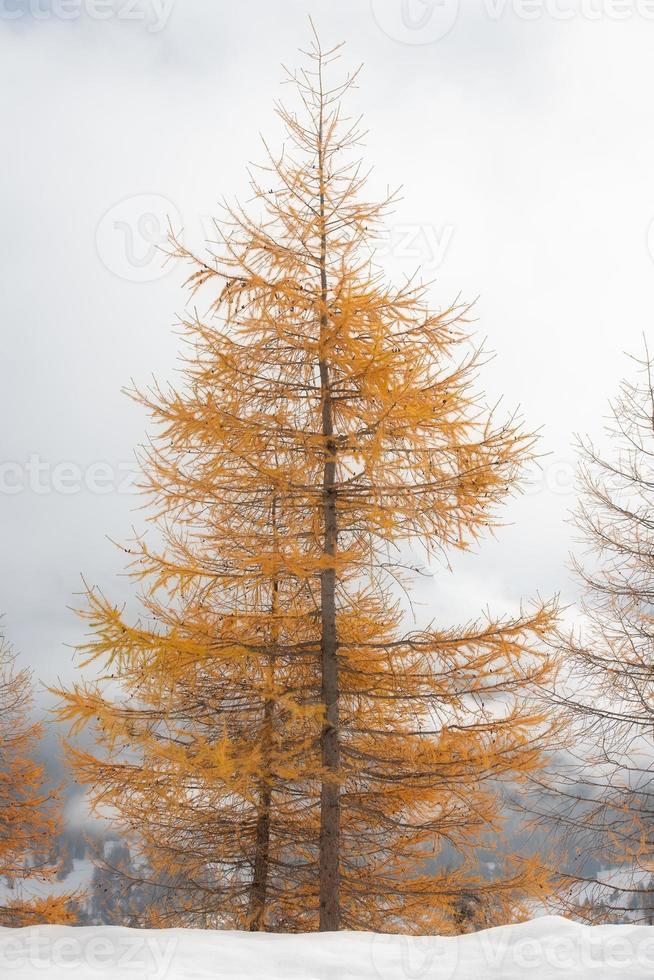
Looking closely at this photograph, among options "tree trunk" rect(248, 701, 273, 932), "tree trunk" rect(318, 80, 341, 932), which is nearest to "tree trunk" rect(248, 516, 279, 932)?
"tree trunk" rect(248, 701, 273, 932)

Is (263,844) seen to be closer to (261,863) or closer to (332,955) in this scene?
(261,863)

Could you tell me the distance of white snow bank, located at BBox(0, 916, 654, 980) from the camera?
13.8ft

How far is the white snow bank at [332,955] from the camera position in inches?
166

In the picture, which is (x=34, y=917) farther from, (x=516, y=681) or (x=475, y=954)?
(x=475, y=954)

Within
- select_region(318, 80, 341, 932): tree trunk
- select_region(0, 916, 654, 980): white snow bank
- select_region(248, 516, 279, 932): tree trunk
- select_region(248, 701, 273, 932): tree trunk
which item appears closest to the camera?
select_region(0, 916, 654, 980): white snow bank

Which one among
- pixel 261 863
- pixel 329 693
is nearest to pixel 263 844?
pixel 261 863

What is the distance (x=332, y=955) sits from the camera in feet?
15.4

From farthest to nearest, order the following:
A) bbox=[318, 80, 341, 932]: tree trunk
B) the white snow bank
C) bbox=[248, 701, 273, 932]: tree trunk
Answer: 1. bbox=[248, 701, 273, 932]: tree trunk
2. bbox=[318, 80, 341, 932]: tree trunk
3. the white snow bank

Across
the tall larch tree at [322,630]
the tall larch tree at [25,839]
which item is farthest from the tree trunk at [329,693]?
the tall larch tree at [25,839]

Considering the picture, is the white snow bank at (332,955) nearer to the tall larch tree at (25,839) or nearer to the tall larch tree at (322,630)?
the tall larch tree at (322,630)

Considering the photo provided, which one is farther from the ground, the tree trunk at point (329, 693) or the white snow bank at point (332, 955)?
the tree trunk at point (329, 693)

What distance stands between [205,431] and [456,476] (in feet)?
8.94

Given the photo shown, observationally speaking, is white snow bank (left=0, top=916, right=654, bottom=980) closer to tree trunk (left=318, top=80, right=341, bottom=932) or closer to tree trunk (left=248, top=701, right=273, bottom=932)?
tree trunk (left=318, top=80, right=341, bottom=932)

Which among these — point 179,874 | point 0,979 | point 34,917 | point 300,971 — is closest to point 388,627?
point 179,874
